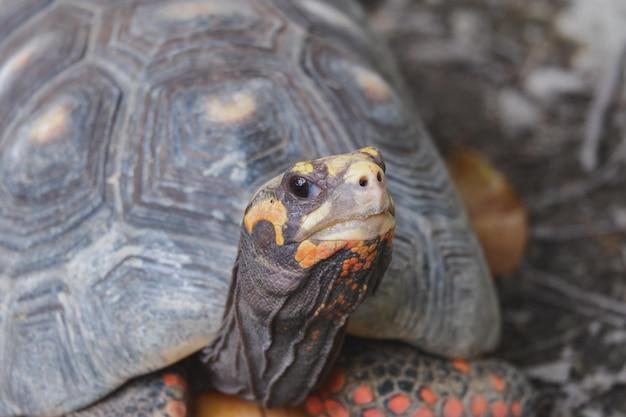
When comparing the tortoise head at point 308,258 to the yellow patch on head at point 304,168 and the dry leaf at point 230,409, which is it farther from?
the dry leaf at point 230,409

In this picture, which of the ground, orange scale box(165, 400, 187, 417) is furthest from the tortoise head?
the ground

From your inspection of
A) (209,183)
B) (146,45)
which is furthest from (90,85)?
(209,183)

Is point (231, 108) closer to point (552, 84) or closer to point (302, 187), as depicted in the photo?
point (302, 187)

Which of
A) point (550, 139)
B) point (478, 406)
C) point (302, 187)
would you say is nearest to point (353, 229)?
point (302, 187)

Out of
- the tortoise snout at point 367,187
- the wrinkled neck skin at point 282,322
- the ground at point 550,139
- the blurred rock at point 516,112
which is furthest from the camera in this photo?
the blurred rock at point 516,112

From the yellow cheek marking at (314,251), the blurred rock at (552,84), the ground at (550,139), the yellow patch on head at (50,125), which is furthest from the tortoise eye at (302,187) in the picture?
the blurred rock at (552,84)

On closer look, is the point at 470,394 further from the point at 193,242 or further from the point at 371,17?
the point at 371,17
